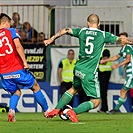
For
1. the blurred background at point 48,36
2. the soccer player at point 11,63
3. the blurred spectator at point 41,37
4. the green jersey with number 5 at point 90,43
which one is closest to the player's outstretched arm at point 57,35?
the green jersey with number 5 at point 90,43

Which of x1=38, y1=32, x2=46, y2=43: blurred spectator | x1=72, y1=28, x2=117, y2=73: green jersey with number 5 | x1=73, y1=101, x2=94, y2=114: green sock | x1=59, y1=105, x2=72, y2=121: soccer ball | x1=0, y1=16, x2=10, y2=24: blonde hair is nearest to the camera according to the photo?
x1=73, y1=101, x2=94, y2=114: green sock

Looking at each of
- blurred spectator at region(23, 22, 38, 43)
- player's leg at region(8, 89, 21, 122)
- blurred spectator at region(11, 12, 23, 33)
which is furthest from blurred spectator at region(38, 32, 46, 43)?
player's leg at region(8, 89, 21, 122)

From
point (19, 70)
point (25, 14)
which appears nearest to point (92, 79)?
point (19, 70)

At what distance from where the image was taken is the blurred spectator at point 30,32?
22.7m

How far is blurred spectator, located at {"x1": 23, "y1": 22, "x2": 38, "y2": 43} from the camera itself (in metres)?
22.7

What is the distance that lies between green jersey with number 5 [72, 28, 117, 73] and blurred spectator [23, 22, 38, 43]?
8.72 meters

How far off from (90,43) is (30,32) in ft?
29.4

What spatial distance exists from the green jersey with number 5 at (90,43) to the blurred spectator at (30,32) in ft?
28.6

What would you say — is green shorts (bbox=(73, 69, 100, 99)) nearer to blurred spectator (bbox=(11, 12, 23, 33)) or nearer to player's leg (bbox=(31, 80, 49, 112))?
player's leg (bbox=(31, 80, 49, 112))

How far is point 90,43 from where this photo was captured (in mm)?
14047

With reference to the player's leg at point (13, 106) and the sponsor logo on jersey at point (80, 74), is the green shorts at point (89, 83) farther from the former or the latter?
the player's leg at point (13, 106)

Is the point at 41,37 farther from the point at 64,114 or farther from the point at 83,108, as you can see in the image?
the point at 83,108

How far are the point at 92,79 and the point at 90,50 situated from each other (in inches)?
22.2

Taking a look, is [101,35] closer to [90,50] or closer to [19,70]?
[90,50]
